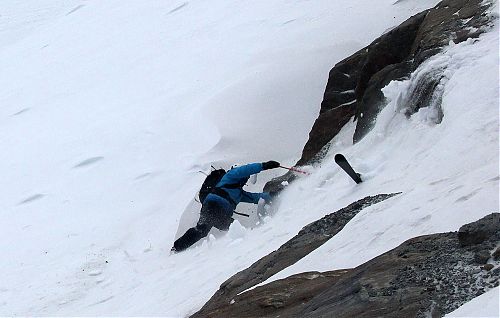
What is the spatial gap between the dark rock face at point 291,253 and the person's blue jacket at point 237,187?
2.72 meters

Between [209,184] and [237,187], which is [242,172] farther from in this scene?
[209,184]

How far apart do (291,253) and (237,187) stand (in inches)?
134

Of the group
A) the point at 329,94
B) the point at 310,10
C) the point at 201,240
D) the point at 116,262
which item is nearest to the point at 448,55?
the point at 329,94

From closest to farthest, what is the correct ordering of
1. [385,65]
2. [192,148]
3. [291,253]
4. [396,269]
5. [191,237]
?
[396,269], [291,253], [191,237], [385,65], [192,148]

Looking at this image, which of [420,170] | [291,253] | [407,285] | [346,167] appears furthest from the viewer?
[346,167]

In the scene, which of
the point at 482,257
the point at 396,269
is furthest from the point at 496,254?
the point at 396,269

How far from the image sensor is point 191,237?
9.57 m

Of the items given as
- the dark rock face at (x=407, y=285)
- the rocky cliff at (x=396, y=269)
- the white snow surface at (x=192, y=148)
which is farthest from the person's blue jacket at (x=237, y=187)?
the dark rock face at (x=407, y=285)

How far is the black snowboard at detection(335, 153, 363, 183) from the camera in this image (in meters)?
7.63

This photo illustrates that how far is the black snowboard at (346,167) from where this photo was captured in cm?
763

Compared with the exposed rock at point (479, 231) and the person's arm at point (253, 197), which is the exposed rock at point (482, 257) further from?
the person's arm at point (253, 197)

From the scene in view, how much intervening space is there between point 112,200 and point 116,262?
2.76m

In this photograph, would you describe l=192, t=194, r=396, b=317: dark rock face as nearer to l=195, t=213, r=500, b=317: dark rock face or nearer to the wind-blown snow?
the wind-blown snow

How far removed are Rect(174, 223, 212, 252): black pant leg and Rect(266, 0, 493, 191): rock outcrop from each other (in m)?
1.18
